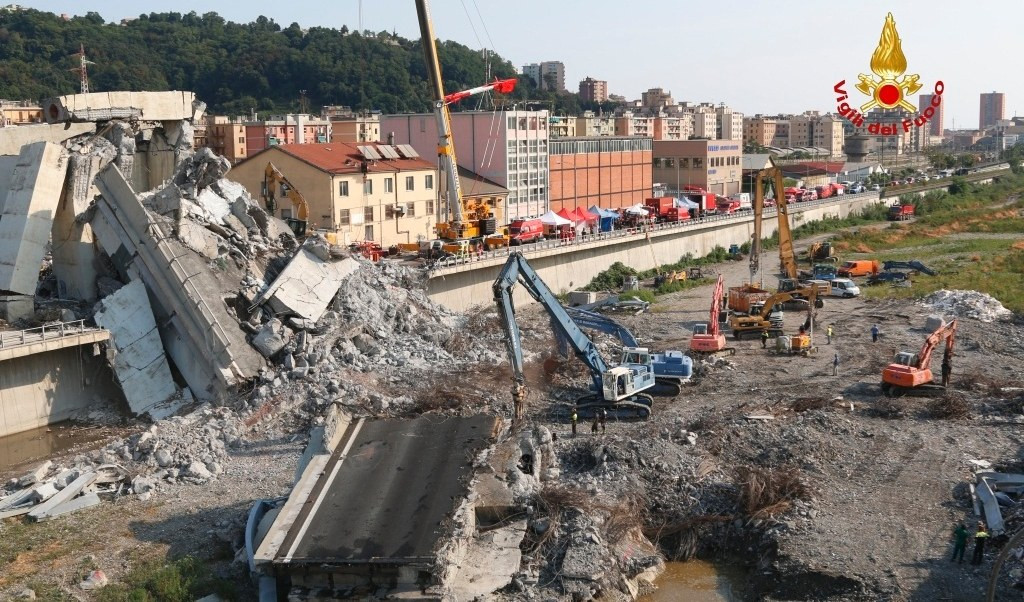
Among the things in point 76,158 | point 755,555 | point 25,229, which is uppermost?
point 76,158

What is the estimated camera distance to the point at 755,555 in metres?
21.6

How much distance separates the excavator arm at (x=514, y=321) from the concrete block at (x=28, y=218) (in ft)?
52.0

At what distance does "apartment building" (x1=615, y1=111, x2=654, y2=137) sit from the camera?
412 ft

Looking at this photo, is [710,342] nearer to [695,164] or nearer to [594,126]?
[695,164]

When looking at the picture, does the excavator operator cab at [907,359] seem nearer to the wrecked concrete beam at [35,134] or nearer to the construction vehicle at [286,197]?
the construction vehicle at [286,197]

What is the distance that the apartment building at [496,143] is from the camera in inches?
2421

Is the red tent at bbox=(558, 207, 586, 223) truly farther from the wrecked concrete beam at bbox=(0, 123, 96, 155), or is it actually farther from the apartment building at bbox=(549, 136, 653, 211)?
the wrecked concrete beam at bbox=(0, 123, 96, 155)

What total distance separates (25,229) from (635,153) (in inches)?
1962

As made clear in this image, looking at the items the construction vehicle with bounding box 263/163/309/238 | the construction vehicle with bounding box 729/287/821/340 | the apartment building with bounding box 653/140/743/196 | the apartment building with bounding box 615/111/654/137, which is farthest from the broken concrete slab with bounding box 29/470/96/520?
the apartment building with bounding box 615/111/654/137

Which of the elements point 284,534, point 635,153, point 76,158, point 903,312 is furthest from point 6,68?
point 284,534

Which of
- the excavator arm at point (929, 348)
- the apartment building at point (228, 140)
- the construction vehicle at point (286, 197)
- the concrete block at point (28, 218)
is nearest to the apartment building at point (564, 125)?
the apartment building at point (228, 140)

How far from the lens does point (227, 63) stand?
139250 mm

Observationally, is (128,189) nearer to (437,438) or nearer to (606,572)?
(437,438)

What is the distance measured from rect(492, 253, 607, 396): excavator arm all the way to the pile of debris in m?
20.7
